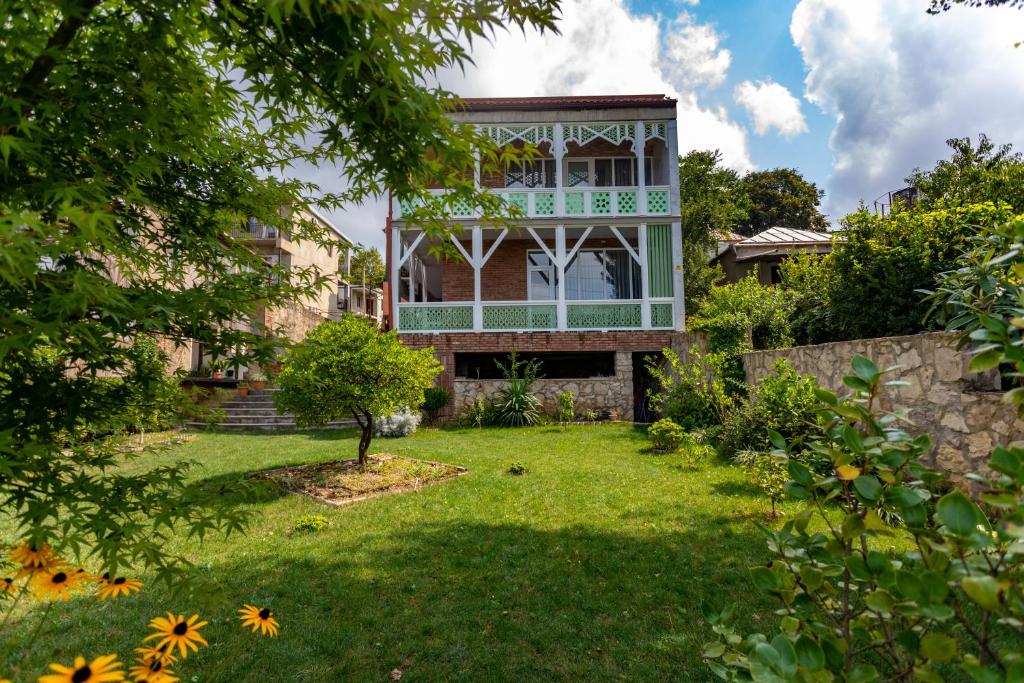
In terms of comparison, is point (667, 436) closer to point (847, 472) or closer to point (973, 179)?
point (847, 472)

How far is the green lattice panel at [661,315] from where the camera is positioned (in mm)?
12977

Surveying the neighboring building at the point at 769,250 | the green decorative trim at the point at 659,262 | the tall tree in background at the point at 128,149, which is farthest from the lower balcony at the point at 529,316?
the tall tree in background at the point at 128,149

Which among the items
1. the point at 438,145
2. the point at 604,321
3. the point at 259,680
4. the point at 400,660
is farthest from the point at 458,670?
the point at 604,321

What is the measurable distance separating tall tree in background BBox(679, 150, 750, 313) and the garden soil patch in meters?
16.7

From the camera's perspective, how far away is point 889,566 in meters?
1.06

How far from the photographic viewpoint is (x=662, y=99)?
43.4ft

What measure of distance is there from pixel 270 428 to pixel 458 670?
11587mm

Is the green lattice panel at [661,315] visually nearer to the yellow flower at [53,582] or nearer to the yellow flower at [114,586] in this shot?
the yellow flower at [114,586]

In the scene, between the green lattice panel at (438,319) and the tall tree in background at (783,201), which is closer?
the green lattice panel at (438,319)

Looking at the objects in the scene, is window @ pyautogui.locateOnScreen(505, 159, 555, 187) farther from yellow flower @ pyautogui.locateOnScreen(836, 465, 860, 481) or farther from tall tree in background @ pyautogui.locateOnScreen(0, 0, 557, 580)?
yellow flower @ pyautogui.locateOnScreen(836, 465, 860, 481)

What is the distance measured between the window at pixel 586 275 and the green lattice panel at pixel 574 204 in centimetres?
163

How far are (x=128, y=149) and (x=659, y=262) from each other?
42.0ft

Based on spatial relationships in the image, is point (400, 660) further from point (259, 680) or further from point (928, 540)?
point (928, 540)

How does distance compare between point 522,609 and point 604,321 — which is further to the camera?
point 604,321
